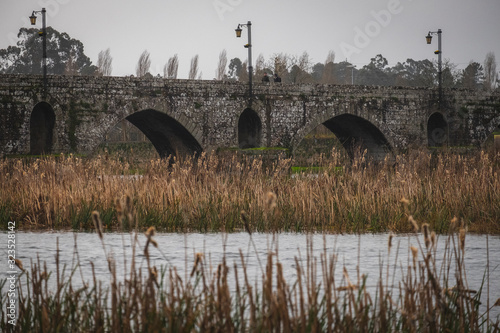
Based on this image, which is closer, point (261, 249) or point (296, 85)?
point (261, 249)

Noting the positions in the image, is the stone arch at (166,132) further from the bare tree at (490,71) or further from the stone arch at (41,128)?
the bare tree at (490,71)

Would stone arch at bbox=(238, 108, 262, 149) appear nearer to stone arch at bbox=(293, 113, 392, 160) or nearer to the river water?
stone arch at bbox=(293, 113, 392, 160)

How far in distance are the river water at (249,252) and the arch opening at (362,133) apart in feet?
62.2

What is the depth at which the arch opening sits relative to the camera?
27.8m

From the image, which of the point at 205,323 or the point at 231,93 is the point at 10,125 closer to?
the point at 231,93

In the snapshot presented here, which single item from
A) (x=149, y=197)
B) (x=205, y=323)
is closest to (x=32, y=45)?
(x=149, y=197)

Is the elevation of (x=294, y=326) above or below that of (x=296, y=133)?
below

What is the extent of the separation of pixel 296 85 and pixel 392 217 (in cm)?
1625

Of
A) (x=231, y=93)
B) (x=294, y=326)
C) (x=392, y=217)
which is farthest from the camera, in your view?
(x=231, y=93)

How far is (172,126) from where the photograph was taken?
80.2 ft

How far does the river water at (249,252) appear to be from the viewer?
6.46 metres

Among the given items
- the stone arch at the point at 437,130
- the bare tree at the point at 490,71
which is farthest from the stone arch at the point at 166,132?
the bare tree at the point at 490,71

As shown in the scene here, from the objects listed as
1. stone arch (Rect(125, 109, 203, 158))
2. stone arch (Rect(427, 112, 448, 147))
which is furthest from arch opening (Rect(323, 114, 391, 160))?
stone arch (Rect(125, 109, 203, 158))

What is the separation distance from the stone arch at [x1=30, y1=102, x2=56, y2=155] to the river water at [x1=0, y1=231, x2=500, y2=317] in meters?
13.0
